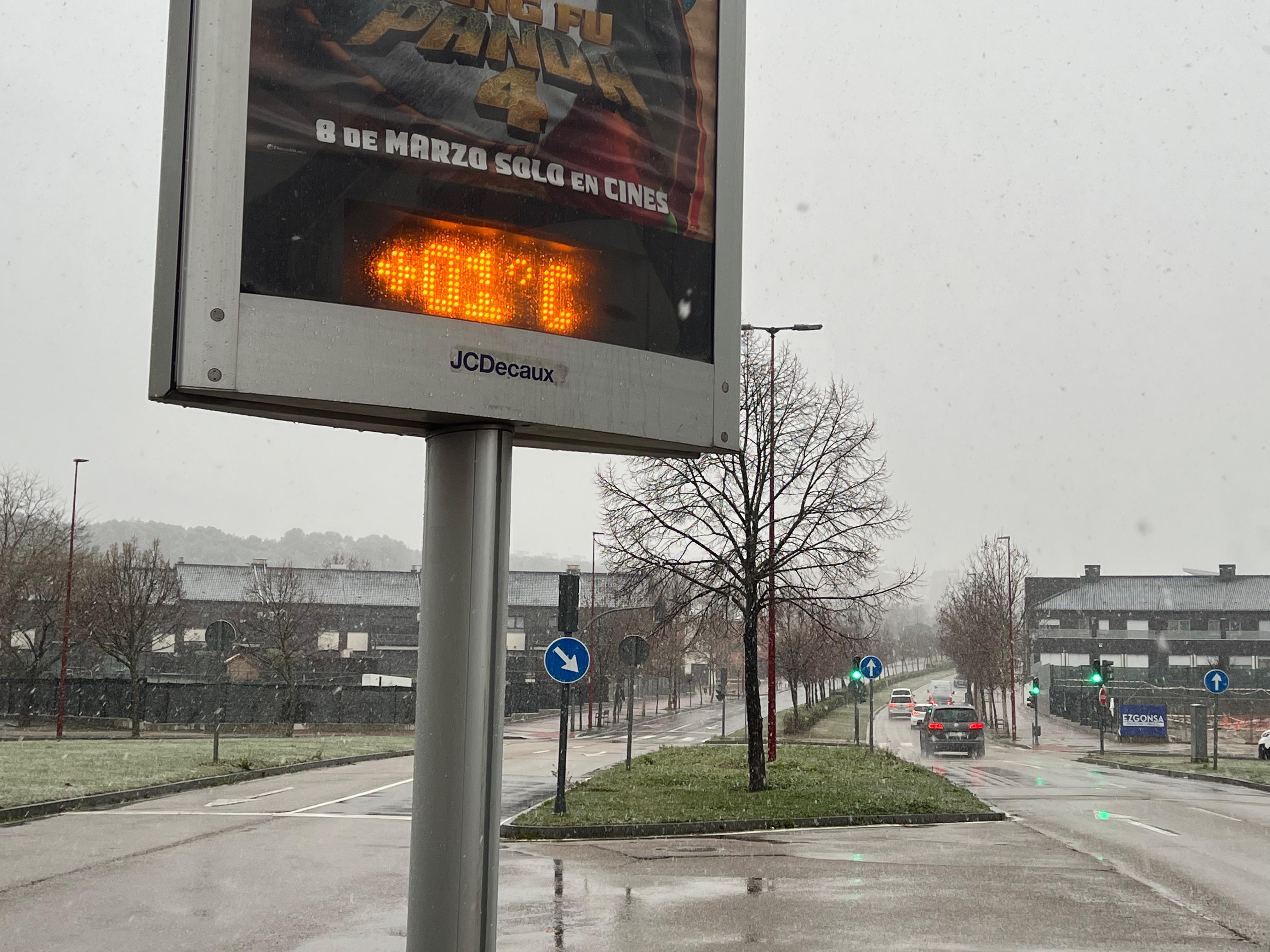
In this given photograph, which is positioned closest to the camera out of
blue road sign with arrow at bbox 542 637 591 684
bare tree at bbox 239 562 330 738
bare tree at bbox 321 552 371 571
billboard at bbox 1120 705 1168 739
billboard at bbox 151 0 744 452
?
billboard at bbox 151 0 744 452

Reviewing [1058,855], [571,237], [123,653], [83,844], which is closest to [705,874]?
[1058,855]

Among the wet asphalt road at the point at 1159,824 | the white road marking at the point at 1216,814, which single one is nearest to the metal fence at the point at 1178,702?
the wet asphalt road at the point at 1159,824

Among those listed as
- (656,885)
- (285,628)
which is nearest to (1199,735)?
(656,885)

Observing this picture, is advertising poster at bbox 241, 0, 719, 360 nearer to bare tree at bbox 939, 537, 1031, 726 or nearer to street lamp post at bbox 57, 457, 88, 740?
street lamp post at bbox 57, 457, 88, 740

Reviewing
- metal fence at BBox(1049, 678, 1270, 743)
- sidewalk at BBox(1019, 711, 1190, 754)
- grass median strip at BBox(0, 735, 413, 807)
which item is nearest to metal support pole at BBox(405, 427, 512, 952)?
grass median strip at BBox(0, 735, 413, 807)

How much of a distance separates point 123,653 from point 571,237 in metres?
46.0

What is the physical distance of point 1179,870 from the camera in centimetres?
1297

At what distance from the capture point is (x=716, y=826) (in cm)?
1622

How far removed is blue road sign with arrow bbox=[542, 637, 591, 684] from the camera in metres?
15.0

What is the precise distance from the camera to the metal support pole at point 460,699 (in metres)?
4.34

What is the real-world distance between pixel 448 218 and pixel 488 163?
25 centimetres

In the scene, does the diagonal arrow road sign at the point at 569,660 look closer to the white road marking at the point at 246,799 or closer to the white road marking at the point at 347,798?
the white road marking at the point at 347,798

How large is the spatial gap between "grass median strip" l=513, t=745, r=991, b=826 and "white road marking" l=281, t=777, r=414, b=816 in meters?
3.04

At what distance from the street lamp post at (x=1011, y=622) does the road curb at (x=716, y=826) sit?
31.4m
